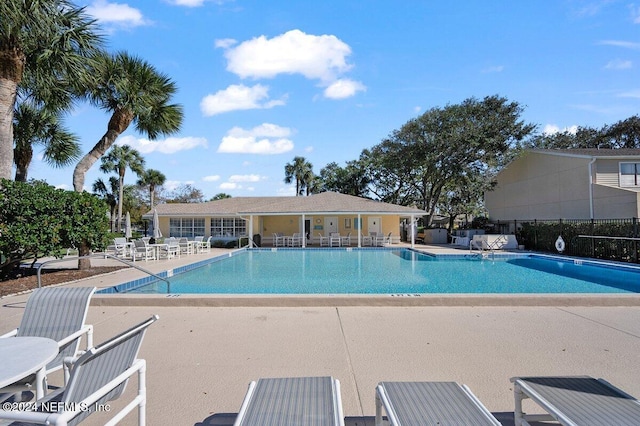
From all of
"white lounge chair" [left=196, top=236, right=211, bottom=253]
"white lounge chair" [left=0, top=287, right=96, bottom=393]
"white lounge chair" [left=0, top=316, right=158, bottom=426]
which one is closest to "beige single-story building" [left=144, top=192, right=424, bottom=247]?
"white lounge chair" [left=196, top=236, right=211, bottom=253]

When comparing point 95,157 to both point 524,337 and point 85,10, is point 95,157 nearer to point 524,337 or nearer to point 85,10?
point 85,10

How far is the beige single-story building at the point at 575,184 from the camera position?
18.7 metres

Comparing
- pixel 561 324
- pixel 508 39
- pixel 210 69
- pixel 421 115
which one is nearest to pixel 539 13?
pixel 508 39

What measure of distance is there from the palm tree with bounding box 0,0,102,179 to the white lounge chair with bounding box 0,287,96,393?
24.2 feet

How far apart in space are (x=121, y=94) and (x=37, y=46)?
9.09 feet

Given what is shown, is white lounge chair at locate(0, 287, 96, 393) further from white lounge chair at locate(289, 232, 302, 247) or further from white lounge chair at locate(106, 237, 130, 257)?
white lounge chair at locate(289, 232, 302, 247)

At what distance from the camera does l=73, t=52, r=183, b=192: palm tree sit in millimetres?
11602

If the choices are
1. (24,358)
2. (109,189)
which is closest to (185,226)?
(109,189)

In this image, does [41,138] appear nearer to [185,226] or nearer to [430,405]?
[185,226]

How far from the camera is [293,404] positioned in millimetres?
2145

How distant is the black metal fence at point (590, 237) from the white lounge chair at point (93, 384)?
1627 centimetres

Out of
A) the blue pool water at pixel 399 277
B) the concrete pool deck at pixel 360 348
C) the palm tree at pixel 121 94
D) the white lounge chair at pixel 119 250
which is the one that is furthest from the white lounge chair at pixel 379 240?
the concrete pool deck at pixel 360 348

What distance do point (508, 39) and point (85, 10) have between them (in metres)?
13.5

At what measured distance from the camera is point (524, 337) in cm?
475
